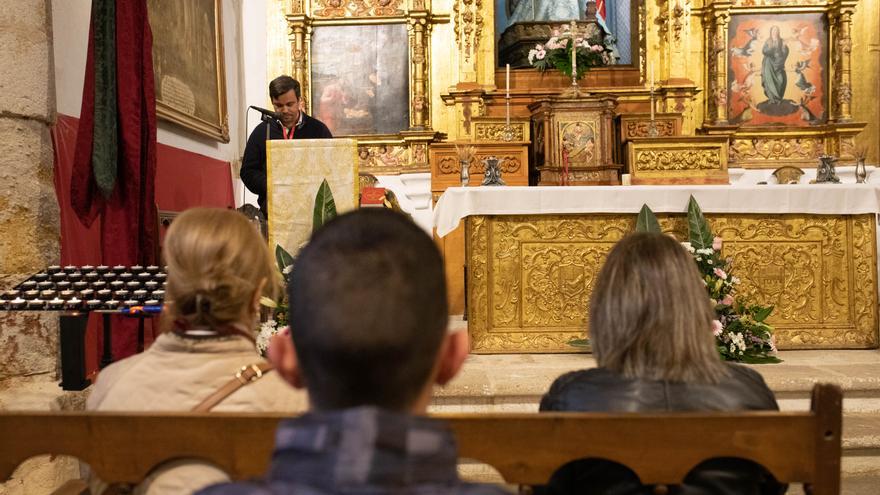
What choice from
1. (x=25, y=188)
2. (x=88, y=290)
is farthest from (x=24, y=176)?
(x=88, y=290)

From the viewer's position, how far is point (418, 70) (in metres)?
8.27

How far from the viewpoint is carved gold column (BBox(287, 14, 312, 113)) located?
27.0 feet

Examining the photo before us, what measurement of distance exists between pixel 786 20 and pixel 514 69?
2.96 m

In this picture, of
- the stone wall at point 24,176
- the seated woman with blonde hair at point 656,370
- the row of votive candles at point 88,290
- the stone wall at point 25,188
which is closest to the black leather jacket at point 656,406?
the seated woman with blonde hair at point 656,370

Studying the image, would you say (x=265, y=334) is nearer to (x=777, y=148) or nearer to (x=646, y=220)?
(x=646, y=220)

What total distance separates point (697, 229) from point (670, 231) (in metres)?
0.25

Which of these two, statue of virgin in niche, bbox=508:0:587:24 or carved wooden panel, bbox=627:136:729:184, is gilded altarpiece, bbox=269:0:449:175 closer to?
statue of virgin in niche, bbox=508:0:587:24

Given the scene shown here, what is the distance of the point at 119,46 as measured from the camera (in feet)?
13.9

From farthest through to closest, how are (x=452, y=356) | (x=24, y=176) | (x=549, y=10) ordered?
(x=549, y=10), (x=24, y=176), (x=452, y=356)

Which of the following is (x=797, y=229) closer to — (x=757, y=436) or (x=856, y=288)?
(x=856, y=288)

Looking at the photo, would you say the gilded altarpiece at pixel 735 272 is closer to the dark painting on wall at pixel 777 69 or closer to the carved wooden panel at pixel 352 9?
the dark painting on wall at pixel 777 69

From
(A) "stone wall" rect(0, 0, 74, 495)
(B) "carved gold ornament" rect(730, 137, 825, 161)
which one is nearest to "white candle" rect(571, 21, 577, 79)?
(B) "carved gold ornament" rect(730, 137, 825, 161)

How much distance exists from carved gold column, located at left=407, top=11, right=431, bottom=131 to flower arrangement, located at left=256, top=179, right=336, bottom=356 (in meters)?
3.88

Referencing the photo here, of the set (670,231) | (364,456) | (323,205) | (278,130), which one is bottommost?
(364,456)
